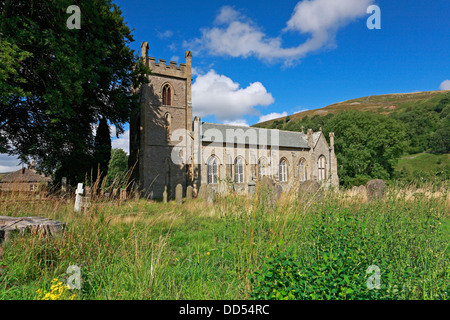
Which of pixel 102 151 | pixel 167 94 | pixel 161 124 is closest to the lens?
pixel 102 151

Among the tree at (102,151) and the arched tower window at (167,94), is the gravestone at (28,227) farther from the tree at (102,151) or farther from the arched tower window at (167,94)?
the arched tower window at (167,94)

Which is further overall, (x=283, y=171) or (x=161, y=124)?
(x=283, y=171)

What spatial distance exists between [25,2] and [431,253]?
1670cm

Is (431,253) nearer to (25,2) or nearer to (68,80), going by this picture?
(68,80)

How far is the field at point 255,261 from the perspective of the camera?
2346 millimetres

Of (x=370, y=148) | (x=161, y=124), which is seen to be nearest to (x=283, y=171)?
(x=370, y=148)

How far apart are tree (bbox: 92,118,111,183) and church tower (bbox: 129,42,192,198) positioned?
3.53 m

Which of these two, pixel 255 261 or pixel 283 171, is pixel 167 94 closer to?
pixel 283 171

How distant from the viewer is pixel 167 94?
2494 centimetres

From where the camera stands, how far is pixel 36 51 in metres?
10.9

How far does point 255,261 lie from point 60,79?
11983 mm

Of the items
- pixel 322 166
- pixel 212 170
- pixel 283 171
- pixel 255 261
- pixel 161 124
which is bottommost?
pixel 255 261

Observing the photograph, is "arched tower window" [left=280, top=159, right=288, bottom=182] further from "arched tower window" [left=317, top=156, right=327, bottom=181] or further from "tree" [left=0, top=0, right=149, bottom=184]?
"tree" [left=0, top=0, right=149, bottom=184]
